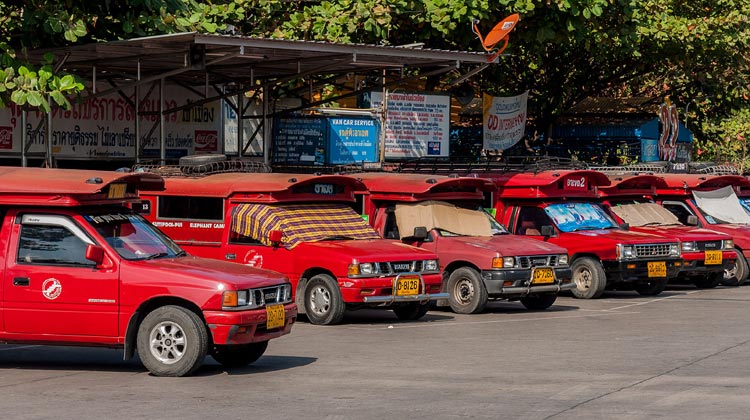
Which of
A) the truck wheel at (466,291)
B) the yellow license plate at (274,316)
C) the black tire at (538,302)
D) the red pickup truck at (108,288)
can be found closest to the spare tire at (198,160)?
the truck wheel at (466,291)

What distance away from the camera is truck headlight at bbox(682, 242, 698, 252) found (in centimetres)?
2277

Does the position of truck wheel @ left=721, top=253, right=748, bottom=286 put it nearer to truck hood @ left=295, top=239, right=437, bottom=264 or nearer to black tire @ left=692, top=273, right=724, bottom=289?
black tire @ left=692, top=273, right=724, bottom=289

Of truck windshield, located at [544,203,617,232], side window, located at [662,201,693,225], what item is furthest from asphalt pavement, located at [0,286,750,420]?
side window, located at [662,201,693,225]

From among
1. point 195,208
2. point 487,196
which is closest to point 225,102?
point 487,196

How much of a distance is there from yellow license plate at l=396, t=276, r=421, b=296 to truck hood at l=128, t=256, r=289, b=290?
4.21 metres

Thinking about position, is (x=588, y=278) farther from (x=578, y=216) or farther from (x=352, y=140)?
(x=352, y=140)

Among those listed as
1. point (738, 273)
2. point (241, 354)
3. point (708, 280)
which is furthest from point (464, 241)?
point (738, 273)

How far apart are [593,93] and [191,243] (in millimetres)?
23382

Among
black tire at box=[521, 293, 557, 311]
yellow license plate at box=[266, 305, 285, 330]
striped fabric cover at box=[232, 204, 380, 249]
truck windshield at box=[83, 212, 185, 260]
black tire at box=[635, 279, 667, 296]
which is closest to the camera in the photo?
yellow license plate at box=[266, 305, 285, 330]

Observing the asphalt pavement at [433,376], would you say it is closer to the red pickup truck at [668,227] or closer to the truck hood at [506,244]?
the truck hood at [506,244]

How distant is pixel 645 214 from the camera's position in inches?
944

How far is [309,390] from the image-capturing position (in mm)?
11164

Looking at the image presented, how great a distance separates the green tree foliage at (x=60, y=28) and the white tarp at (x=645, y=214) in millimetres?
8096

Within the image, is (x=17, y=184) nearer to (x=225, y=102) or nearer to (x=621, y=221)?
(x=621, y=221)
